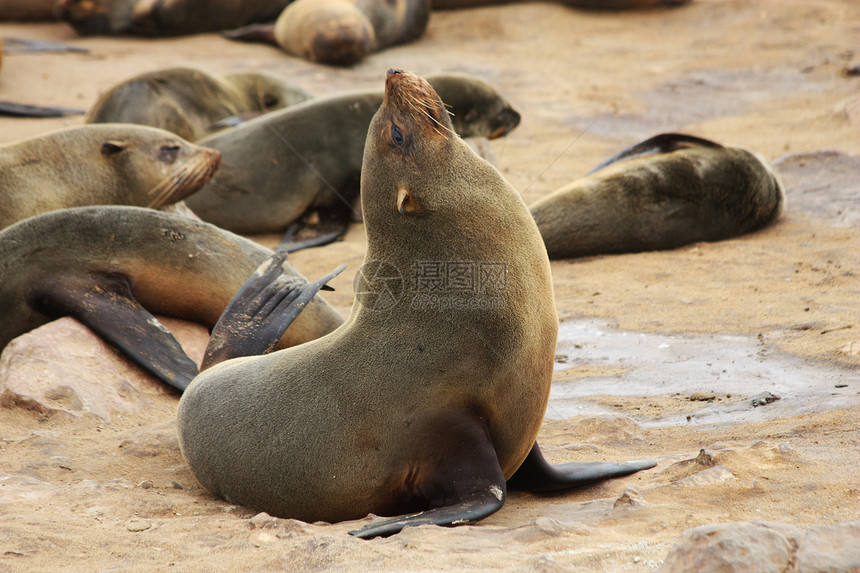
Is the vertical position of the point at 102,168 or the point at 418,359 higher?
the point at 418,359

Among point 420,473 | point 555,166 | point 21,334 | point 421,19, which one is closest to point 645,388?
point 420,473

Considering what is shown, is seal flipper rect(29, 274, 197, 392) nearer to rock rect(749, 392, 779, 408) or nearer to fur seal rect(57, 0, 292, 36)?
rock rect(749, 392, 779, 408)

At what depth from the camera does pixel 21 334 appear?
4.43 meters

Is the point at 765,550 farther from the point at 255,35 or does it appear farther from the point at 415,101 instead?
the point at 255,35

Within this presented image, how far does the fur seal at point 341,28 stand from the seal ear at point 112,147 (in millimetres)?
6600

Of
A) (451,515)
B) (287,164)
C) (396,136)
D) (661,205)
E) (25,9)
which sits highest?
(396,136)

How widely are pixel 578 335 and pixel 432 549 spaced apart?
2610 mm

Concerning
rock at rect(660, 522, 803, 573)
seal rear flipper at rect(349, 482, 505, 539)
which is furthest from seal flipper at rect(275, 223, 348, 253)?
rock at rect(660, 522, 803, 573)

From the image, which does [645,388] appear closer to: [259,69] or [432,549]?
[432,549]

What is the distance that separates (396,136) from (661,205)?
12.9 feet

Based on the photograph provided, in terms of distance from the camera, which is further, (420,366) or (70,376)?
(70,376)

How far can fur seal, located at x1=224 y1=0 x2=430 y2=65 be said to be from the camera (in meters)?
12.2

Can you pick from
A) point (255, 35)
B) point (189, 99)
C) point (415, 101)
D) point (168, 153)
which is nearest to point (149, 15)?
point (255, 35)

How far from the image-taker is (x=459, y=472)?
8.77ft
